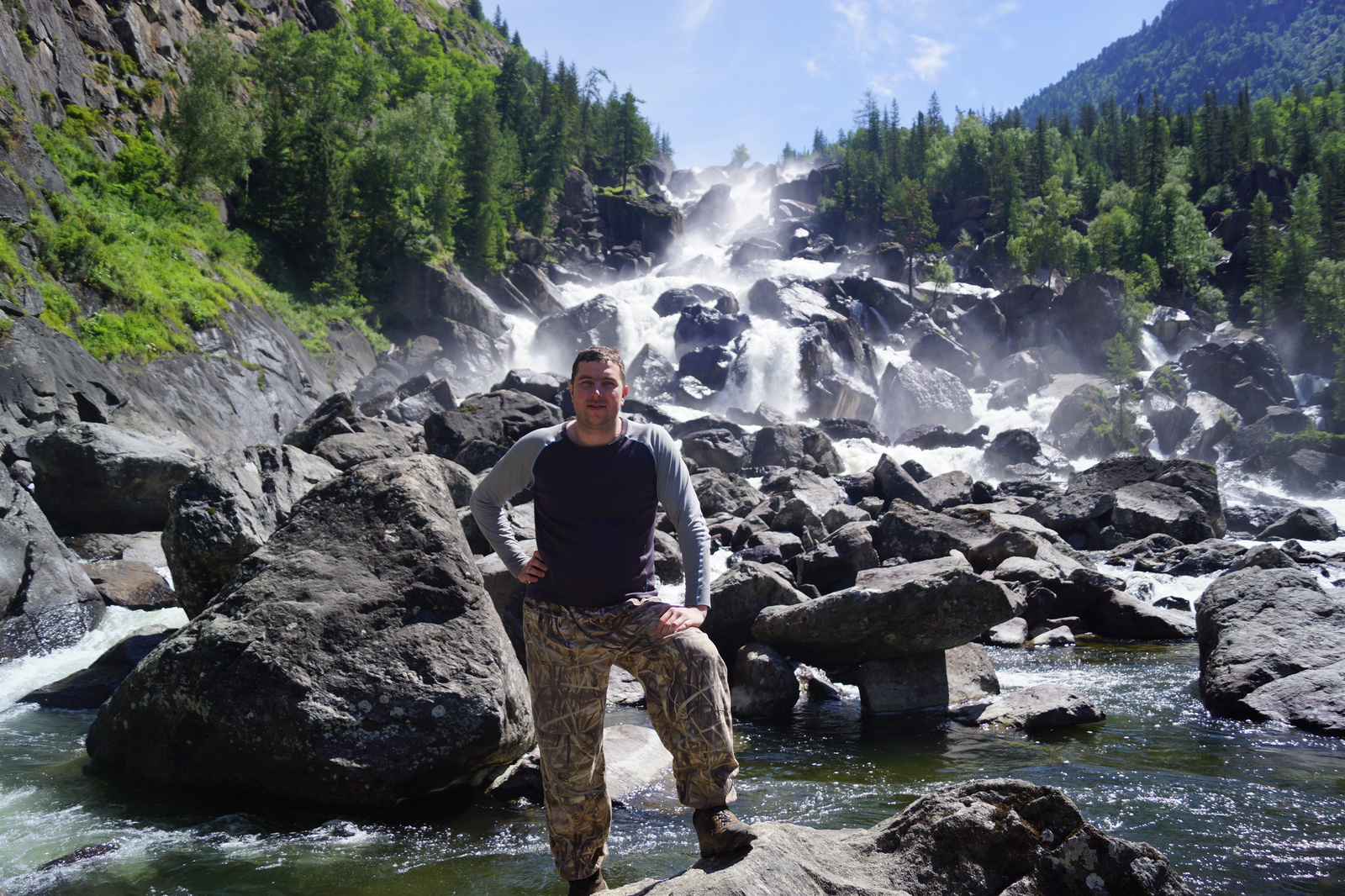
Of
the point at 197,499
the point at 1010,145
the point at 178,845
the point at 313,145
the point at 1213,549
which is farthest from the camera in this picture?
the point at 1010,145

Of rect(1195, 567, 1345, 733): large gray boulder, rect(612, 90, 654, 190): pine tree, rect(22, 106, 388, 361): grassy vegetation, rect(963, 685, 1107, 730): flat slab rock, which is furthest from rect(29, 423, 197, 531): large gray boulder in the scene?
rect(612, 90, 654, 190): pine tree

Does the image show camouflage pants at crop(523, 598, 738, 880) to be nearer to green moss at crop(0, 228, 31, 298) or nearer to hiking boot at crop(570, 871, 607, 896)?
hiking boot at crop(570, 871, 607, 896)

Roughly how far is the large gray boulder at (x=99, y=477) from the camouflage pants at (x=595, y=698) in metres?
12.2

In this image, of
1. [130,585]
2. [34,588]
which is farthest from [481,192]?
[34,588]

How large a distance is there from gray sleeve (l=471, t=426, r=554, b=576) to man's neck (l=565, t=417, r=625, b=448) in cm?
12

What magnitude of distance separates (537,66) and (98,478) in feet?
336

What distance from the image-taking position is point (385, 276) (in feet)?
154

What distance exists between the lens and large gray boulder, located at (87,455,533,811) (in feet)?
18.0

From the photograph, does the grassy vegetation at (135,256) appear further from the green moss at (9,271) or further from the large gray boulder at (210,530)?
the large gray boulder at (210,530)

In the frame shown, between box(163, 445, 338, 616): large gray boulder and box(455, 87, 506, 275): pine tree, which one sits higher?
box(455, 87, 506, 275): pine tree

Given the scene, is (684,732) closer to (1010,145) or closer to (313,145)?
(313,145)

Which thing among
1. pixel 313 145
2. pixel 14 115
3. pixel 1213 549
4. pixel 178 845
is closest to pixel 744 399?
pixel 313 145

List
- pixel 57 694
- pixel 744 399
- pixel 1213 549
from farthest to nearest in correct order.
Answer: pixel 744 399, pixel 1213 549, pixel 57 694

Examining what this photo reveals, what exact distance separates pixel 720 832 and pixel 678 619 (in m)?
0.91
